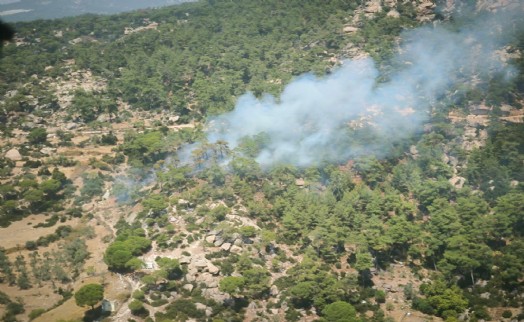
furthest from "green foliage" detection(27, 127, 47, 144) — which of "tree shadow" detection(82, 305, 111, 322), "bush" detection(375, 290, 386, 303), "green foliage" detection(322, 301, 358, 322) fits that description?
"bush" detection(375, 290, 386, 303)

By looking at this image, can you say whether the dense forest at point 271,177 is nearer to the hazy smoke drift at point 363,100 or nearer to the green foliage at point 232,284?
the green foliage at point 232,284

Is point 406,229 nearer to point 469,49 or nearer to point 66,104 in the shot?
Answer: point 469,49

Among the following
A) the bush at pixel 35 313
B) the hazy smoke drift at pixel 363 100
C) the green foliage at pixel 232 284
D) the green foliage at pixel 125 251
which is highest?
the hazy smoke drift at pixel 363 100

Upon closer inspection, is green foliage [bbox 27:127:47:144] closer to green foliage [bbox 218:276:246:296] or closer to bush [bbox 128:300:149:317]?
bush [bbox 128:300:149:317]

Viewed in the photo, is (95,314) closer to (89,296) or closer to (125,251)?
(89,296)

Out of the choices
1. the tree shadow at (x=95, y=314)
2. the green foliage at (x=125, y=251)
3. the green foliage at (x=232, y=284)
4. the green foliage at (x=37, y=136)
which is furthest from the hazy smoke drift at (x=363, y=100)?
the tree shadow at (x=95, y=314)

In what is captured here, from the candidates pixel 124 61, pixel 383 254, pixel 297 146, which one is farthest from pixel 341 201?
pixel 124 61
